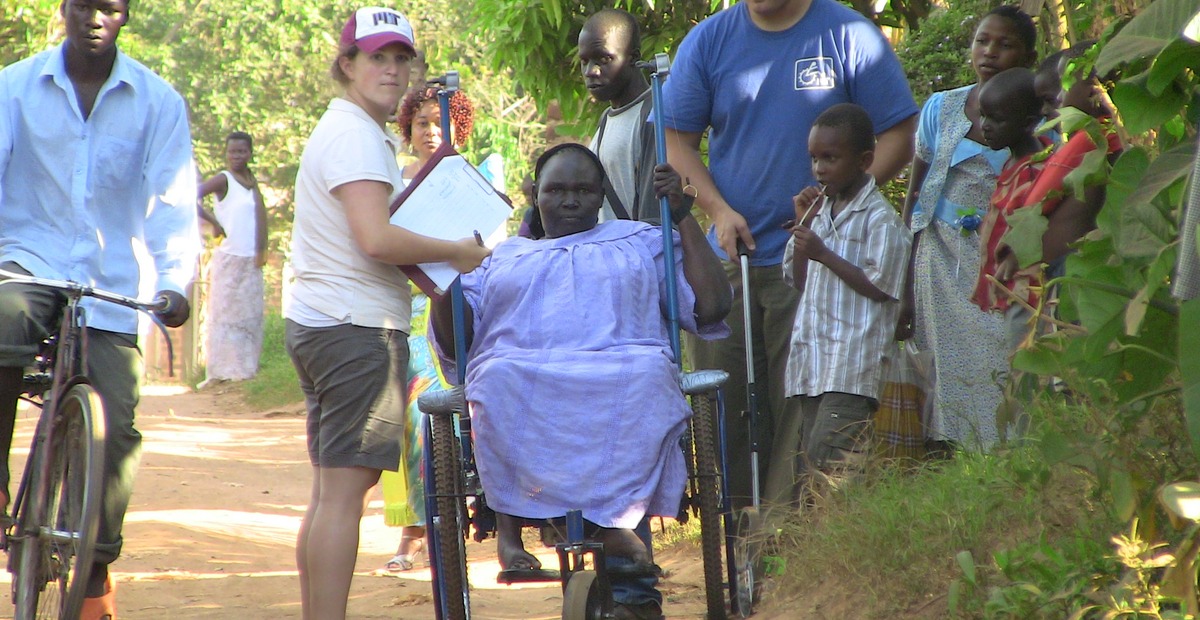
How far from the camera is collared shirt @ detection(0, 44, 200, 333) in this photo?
4.74 meters

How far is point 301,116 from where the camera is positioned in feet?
79.3

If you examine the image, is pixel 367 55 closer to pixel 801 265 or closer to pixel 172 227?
pixel 172 227

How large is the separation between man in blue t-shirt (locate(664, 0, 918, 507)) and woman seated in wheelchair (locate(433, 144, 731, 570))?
0.71 m

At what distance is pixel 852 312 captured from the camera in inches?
192

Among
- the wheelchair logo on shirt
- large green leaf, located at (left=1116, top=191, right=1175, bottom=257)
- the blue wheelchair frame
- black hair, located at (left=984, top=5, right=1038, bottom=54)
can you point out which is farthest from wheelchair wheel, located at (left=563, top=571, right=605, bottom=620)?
black hair, located at (left=984, top=5, right=1038, bottom=54)

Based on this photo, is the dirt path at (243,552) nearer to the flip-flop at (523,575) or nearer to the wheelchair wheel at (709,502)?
the wheelchair wheel at (709,502)

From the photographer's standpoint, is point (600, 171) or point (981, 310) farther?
point (981, 310)

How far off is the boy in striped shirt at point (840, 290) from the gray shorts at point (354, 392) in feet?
4.55

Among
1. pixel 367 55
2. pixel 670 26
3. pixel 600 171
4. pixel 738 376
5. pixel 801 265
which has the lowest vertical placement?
pixel 738 376

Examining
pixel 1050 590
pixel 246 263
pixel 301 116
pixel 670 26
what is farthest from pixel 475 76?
pixel 1050 590

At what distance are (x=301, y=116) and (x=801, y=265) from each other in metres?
20.2

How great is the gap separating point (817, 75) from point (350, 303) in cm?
198

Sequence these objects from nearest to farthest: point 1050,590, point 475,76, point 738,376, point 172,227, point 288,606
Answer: point 1050,590
point 172,227
point 738,376
point 288,606
point 475,76

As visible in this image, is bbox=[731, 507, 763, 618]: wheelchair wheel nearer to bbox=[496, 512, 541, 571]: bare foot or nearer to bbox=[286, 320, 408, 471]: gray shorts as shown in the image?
bbox=[496, 512, 541, 571]: bare foot
